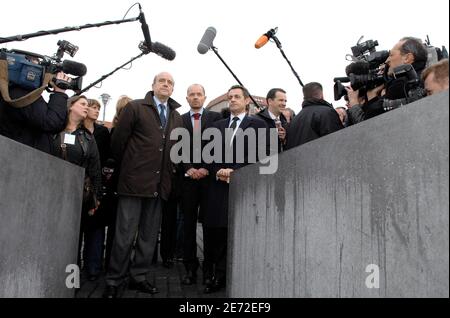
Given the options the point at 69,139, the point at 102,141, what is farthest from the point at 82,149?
the point at 102,141

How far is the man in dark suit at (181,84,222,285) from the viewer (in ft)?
14.8

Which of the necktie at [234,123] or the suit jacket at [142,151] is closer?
the suit jacket at [142,151]

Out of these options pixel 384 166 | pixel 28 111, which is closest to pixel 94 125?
pixel 28 111

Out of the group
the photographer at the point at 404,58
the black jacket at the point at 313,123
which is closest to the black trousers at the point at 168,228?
the black jacket at the point at 313,123

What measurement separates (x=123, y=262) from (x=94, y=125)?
74.7 inches

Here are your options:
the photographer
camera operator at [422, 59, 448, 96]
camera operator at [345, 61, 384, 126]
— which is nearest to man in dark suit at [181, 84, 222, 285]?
camera operator at [345, 61, 384, 126]

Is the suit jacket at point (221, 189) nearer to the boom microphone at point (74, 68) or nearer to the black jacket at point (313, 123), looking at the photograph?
the black jacket at point (313, 123)

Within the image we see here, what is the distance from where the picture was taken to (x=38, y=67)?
3057mm

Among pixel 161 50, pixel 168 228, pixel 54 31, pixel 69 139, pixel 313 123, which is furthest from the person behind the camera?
pixel 168 228

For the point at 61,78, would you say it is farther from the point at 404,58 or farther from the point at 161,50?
the point at 404,58

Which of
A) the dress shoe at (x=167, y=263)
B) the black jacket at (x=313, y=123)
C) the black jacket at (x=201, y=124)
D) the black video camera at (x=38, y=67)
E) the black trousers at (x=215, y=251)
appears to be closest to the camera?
the black video camera at (x=38, y=67)

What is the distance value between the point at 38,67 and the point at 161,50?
221 centimetres

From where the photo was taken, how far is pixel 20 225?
2324mm

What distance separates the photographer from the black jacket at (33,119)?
9.91 ft
